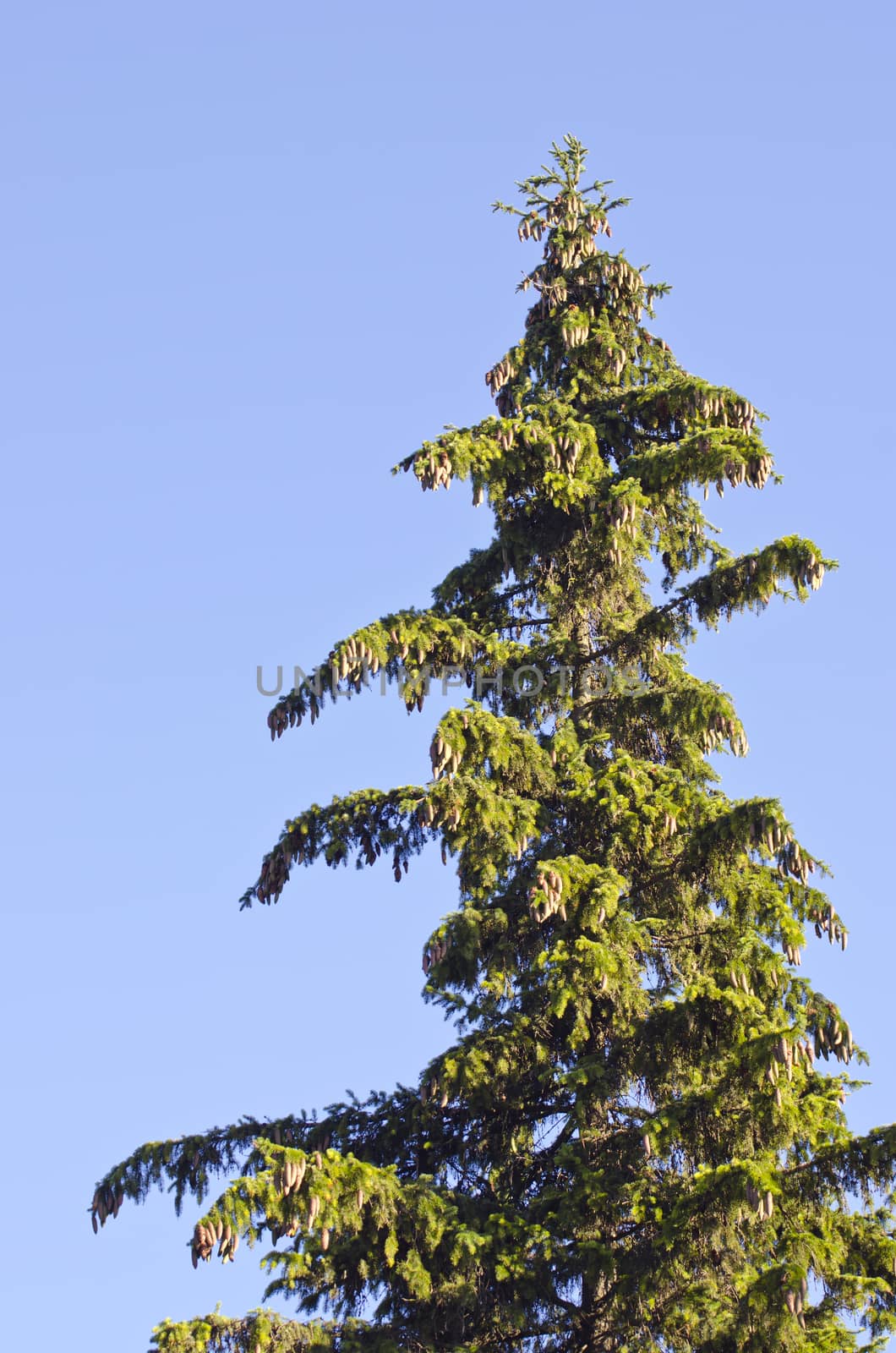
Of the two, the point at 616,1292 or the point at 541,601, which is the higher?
the point at 541,601

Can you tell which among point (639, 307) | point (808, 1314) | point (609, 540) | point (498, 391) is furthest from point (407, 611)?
point (808, 1314)

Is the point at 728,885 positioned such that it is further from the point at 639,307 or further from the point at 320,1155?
the point at 639,307

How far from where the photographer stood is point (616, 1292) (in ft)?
43.4

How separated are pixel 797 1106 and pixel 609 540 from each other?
20.6ft

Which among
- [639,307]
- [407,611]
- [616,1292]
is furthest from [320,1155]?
[639,307]

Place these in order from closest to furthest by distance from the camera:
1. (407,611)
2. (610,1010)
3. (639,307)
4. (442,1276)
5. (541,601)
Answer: (442,1276) < (610,1010) < (407,611) < (541,601) < (639,307)

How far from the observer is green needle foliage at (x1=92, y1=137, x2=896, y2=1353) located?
12906mm

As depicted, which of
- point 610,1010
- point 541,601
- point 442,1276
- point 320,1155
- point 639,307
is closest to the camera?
point 320,1155

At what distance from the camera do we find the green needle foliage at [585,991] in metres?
12.9

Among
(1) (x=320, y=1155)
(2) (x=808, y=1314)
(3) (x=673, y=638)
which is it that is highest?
(3) (x=673, y=638)

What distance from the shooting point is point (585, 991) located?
1410 cm

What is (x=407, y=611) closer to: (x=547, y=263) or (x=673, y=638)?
(x=673, y=638)

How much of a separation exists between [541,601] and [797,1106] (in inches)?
266

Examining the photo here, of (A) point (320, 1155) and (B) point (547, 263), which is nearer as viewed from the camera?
(A) point (320, 1155)
